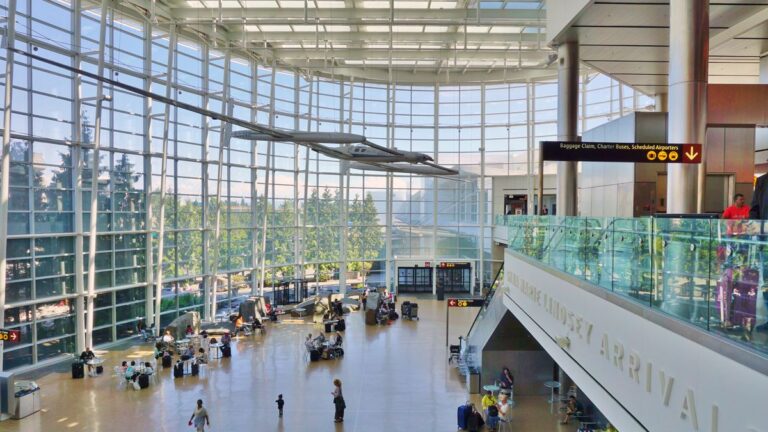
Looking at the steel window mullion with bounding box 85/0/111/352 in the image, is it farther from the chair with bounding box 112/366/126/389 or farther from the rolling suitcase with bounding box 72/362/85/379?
the chair with bounding box 112/366/126/389

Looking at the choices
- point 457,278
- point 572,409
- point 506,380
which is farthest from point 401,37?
point 572,409

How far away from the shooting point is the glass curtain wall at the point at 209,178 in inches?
591

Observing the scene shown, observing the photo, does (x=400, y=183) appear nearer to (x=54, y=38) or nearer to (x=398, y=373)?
(x=398, y=373)

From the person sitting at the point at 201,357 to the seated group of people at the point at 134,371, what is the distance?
1443 millimetres

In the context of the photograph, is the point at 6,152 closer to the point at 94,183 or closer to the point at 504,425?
the point at 94,183

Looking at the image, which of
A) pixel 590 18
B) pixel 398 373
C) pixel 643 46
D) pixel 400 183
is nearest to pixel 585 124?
pixel 400 183

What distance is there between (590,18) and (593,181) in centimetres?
697

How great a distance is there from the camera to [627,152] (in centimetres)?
789

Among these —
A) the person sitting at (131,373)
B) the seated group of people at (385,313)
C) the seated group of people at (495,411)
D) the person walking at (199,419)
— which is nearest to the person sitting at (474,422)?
the seated group of people at (495,411)

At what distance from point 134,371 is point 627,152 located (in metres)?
13.3

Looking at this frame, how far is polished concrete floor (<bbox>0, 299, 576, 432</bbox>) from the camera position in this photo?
1116 centimetres

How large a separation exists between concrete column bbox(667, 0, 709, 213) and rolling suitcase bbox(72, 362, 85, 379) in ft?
51.2

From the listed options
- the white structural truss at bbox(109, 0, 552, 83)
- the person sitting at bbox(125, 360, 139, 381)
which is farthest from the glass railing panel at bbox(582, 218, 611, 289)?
the white structural truss at bbox(109, 0, 552, 83)

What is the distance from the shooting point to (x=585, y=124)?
92.0 ft
